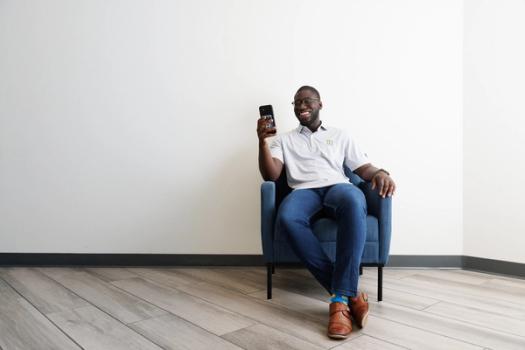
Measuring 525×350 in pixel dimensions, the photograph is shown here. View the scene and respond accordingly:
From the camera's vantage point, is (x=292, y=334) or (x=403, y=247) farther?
(x=403, y=247)

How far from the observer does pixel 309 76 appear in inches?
98.5

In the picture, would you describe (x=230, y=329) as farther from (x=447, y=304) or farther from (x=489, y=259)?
(x=489, y=259)

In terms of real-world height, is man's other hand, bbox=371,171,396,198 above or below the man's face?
below

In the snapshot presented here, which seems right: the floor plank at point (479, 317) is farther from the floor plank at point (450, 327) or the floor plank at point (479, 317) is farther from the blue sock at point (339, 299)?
the blue sock at point (339, 299)

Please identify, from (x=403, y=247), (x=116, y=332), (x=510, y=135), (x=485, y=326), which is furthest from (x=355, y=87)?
(x=116, y=332)

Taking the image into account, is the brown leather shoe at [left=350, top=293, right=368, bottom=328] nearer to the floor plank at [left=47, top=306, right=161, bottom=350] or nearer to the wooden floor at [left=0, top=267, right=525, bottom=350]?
the wooden floor at [left=0, top=267, right=525, bottom=350]

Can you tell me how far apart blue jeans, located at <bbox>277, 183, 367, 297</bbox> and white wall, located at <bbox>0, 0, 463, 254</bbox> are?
81 centimetres

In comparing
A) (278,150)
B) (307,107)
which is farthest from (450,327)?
(307,107)

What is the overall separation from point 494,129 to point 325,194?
139 centimetres

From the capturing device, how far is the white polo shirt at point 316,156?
195 centimetres

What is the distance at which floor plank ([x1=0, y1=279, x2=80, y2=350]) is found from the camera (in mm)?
1226

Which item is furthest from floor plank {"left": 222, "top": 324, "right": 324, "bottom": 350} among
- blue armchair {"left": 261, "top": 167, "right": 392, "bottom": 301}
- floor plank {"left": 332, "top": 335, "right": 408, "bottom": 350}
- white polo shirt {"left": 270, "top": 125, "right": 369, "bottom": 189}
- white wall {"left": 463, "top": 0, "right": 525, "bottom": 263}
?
white wall {"left": 463, "top": 0, "right": 525, "bottom": 263}

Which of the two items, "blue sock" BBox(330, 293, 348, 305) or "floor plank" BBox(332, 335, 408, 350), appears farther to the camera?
"blue sock" BBox(330, 293, 348, 305)

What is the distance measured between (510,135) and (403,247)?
102 cm
